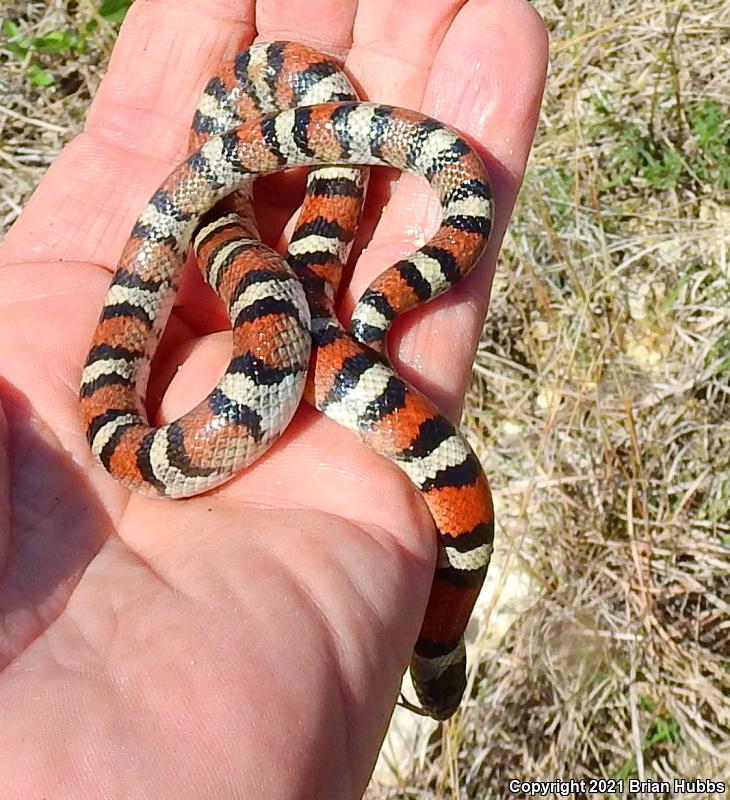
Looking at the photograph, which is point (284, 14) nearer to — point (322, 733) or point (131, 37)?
point (131, 37)

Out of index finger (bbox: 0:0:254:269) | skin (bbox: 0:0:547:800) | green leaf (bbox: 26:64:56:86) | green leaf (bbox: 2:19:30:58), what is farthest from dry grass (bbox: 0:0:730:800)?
index finger (bbox: 0:0:254:269)

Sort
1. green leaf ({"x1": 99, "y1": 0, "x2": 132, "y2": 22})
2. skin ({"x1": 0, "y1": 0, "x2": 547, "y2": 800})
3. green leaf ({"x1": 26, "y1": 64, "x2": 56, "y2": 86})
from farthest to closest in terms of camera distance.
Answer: green leaf ({"x1": 26, "y1": 64, "x2": 56, "y2": 86}), green leaf ({"x1": 99, "y1": 0, "x2": 132, "y2": 22}), skin ({"x1": 0, "y1": 0, "x2": 547, "y2": 800})

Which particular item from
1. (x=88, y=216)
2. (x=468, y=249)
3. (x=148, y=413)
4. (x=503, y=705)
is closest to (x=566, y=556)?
(x=503, y=705)

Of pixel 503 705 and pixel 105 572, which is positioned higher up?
pixel 105 572

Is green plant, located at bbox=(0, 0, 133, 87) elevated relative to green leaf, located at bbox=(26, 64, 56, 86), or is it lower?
elevated

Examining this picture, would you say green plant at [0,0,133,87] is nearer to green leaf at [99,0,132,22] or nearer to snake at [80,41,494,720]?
green leaf at [99,0,132,22]
